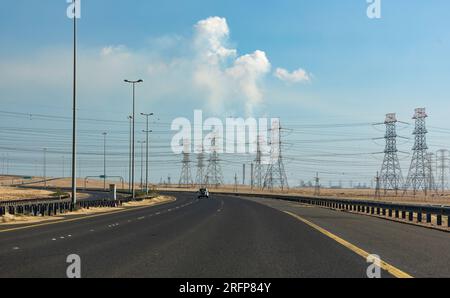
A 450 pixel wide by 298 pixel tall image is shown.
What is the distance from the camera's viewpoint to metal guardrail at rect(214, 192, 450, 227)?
2614 centimetres

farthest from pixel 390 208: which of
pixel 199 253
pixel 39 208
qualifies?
pixel 199 253

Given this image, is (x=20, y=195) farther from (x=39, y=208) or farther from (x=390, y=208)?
(x=390, y=208)

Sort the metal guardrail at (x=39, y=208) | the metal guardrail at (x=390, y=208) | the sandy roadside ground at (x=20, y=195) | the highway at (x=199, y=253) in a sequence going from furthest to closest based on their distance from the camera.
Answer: the sandy roadside ground at (x=20, y=195) < the metal guardrail at (x=39, y=208) < the metal guardrail at (x=390, y=208) < the highway at (x=199, y=253)

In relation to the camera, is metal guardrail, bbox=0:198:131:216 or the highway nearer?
the highway

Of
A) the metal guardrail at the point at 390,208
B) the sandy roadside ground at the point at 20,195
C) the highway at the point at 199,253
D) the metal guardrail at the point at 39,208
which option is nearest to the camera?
the highway at the point at 199,253

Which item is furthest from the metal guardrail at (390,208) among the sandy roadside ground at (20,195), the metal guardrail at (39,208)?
the sandy roadside ground at (20,195)

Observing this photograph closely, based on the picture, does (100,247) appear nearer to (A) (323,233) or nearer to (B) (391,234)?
(A) (323,233)

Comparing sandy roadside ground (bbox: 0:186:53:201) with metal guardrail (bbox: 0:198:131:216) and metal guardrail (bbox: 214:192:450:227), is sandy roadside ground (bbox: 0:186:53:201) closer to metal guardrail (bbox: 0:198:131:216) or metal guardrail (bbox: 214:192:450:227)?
metal guardrail (bbox: 214:192:450:227)

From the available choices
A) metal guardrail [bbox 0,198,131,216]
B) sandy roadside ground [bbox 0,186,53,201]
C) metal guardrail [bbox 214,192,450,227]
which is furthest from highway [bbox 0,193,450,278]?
sandy roadside ground [bbox 0,186,53,201]

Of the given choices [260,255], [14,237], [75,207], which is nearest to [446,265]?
[260,255]

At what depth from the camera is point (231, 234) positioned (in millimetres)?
19750

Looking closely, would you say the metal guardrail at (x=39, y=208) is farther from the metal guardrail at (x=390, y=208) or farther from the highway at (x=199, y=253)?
the metal guardrail at (x=390, y=208)

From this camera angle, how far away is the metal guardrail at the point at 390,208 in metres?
26.1
